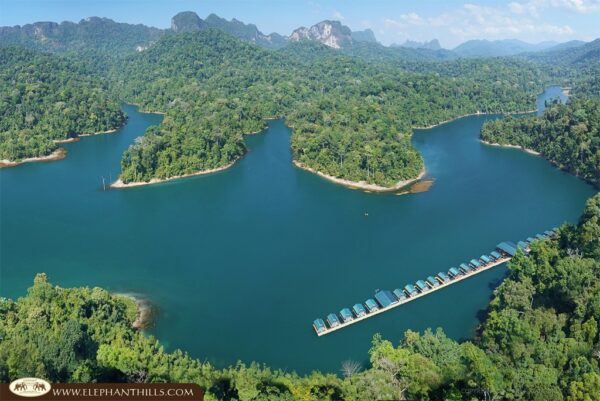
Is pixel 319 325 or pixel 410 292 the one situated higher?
pixel 410 292

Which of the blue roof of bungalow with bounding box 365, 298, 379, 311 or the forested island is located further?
the forested island

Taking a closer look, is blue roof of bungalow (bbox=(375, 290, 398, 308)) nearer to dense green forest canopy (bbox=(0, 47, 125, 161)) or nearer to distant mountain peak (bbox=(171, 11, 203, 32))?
dense green forest canopy (bbox=(0, 47, 125, 161))

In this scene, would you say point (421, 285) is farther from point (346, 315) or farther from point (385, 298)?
point (346, 315)

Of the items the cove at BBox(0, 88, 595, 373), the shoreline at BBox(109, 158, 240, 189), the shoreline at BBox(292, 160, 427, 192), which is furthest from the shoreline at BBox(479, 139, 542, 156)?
the shoreline at BBox(109, 158, 240, 189)

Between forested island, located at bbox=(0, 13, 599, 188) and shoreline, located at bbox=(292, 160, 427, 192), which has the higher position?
forested island, located at bbox=(0, 13, 599, 188)

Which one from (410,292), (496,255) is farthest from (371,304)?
(496,255)

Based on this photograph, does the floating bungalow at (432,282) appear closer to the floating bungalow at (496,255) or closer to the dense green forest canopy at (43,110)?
the floating bungalow at (496,255)

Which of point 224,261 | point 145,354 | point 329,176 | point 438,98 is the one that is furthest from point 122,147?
point 438,98
